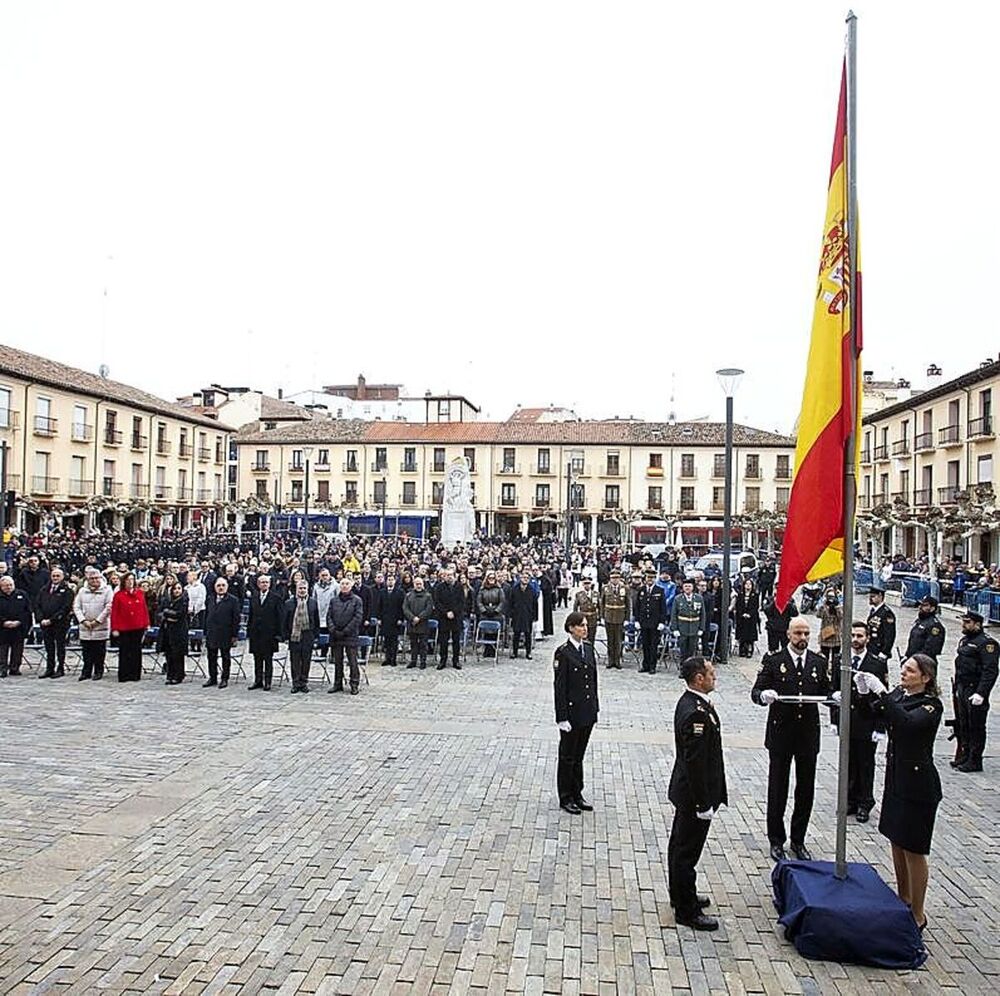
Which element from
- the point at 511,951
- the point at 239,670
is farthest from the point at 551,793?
the point at 239,670

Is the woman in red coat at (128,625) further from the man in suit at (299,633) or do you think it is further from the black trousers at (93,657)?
the man in suit at (299,633)

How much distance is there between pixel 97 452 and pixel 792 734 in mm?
48284

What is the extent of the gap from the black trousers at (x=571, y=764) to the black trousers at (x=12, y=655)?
998 centimetres

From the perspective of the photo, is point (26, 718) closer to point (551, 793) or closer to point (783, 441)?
point (551, 793)

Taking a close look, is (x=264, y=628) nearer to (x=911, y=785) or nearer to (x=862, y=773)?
(x=862, y=773)

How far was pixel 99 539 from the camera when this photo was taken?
32.0m

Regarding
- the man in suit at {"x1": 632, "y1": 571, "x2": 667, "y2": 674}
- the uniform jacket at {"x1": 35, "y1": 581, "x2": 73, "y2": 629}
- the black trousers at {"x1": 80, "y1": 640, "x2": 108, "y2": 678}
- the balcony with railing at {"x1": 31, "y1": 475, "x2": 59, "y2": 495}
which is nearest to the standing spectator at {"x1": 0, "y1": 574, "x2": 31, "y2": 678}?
the uniform jacket at {"x1": 35, "y1": 581, "x2": 73, "y2": 629}

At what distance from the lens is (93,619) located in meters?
13.7

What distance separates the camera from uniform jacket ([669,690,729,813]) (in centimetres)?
564

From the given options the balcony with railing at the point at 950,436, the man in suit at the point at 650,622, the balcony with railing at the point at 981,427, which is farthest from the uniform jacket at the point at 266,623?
the balcony with railing at the point at 950,436

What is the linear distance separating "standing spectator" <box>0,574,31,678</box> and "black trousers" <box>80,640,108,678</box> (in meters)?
0.98

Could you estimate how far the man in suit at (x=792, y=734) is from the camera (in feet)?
22.2

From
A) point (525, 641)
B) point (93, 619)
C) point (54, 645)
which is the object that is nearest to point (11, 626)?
point (54, 645)

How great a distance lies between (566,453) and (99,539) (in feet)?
132
